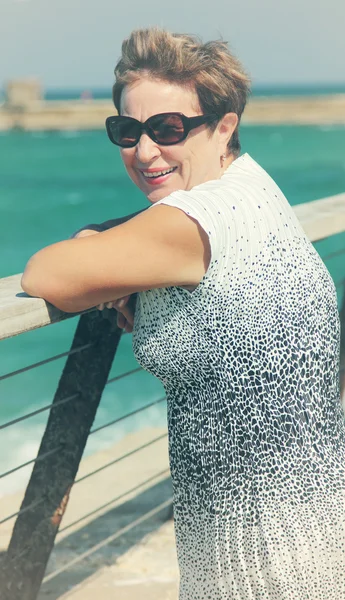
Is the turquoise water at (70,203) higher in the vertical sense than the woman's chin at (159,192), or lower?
lower

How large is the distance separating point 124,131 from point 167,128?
154 millimetres

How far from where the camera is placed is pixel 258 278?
181 cm

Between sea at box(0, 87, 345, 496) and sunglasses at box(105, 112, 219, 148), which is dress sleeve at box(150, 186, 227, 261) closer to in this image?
sunglasses at box(105, 112, 219, 148)

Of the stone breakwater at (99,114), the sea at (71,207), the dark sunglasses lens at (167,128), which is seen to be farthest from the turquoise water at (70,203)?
the dark sunglasses lens at (167,128)

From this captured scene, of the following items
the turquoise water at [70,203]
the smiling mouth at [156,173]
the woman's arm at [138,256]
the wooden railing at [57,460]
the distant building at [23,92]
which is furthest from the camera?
the distant building at [23,92]

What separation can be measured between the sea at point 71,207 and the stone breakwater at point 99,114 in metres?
1.32

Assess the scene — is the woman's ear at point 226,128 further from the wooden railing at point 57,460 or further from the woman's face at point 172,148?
the wooden railing at point 57,460

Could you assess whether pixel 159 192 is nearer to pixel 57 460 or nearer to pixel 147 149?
pixel 147 149

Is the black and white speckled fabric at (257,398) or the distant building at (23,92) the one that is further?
the distant building at (23,92)

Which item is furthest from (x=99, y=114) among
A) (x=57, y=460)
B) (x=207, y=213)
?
(x=207, y=213)

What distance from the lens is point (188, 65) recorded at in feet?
6.48

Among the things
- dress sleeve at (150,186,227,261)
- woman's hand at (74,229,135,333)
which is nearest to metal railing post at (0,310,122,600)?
woman's hand at (74,229,135,333)

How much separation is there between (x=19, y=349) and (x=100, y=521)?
12436 millimetres

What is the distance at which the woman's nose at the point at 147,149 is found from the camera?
207 centimetres
